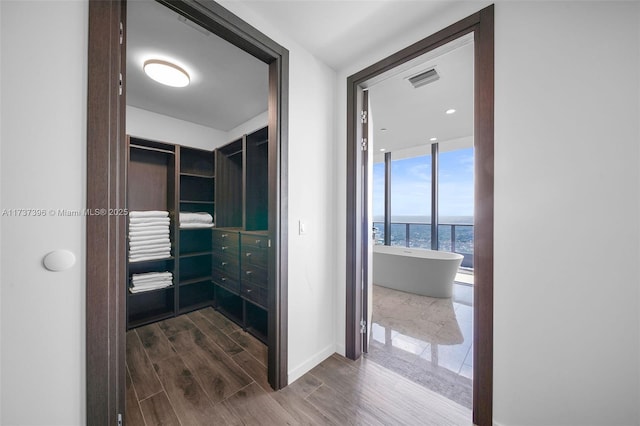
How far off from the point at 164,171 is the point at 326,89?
7.81 ft

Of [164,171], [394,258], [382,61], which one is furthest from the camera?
[394,258]

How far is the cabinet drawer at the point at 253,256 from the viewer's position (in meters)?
2.17

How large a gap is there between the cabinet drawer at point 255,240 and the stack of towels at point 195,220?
947 millimetres

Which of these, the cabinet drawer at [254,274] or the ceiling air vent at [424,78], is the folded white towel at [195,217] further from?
the ceiling air vent at [424,78]

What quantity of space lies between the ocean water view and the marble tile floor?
1725 millimetres

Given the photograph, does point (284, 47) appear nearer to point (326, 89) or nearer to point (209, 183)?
point (326, 89)

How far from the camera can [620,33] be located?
1.01 metres

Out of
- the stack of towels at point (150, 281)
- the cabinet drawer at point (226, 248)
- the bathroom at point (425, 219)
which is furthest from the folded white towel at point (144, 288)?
the bathroom at point (425, 219)

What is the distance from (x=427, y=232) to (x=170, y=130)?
16.5 feet

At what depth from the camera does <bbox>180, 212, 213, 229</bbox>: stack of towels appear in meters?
2.88

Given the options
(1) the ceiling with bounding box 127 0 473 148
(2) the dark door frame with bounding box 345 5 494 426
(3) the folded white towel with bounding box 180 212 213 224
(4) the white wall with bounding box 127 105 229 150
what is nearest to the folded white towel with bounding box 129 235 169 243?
(3) the folded white towel with bounding box 180 212 213 224

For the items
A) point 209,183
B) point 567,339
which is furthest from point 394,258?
point 209,183

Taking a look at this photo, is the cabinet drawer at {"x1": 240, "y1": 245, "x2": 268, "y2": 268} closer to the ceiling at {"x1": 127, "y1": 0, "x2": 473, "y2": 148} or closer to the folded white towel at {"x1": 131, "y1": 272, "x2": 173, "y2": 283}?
the folded white towel at {"x1": 131, "y1": 272, "x2": 173, "y2": 283}

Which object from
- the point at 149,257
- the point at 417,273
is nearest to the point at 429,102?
the point at 417,273
